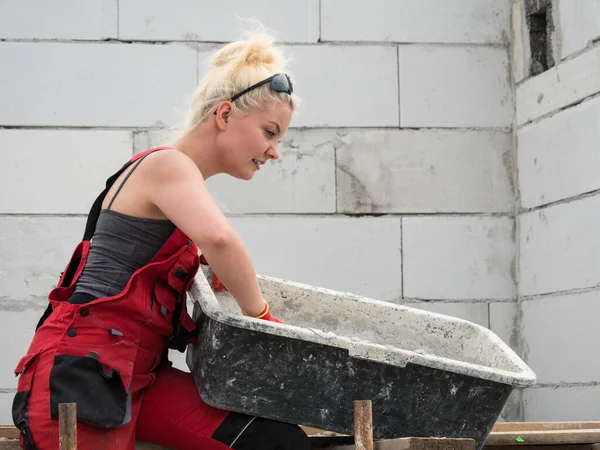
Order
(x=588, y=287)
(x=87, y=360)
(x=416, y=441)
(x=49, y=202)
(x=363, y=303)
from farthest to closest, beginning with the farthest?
(x=49, y=202) → (x=588, y=287) → (x=363, y=303) → (x=87, y=360) → (x=416, y=441)

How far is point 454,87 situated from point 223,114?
→ 2460 mm

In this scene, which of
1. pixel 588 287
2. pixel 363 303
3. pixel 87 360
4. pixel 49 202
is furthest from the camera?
pixel 49 202

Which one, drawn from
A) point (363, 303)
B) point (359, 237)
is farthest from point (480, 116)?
point (363, 303)

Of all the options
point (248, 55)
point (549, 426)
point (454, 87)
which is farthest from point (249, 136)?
point (454, 87)

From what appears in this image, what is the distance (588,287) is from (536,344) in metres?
0.57

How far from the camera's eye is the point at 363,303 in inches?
135

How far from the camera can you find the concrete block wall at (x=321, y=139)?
15.7ft

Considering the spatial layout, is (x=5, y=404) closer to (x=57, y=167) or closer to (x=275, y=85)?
(x=57, y=167)

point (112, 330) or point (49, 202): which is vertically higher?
point (49, 202)

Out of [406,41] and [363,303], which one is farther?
[406,41]

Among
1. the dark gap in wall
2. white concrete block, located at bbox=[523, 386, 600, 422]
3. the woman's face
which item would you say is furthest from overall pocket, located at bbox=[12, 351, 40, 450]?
the dark gap in wall

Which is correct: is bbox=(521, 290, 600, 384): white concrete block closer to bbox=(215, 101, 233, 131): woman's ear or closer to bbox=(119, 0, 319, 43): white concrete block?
bbox=(119, 0, 319, 43): white concrete block

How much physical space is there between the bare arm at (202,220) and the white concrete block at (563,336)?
7.13 ft

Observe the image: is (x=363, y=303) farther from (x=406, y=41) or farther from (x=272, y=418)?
(x=406, y=41)
